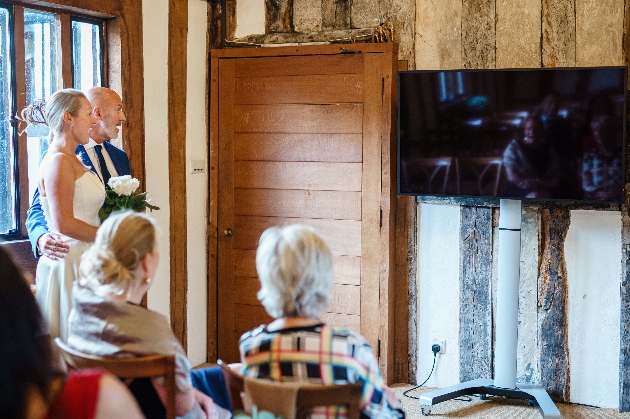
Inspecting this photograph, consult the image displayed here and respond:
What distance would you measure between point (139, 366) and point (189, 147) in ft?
8.86

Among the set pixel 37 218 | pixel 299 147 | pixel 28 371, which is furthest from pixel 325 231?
pixel 28 371

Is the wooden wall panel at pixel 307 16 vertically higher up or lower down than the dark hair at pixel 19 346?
higher up

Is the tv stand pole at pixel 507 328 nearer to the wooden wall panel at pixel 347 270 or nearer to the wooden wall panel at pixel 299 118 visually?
the wooden wall panel at pixel 347 270

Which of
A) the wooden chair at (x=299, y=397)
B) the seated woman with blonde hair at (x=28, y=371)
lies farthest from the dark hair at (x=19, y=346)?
the wooden chair at (x=299, y=397)

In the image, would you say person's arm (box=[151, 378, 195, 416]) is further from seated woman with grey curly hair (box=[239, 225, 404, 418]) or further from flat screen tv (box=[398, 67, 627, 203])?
flat screen tv (box=[398, 67, 627, 203])

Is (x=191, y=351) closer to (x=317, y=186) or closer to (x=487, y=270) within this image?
(x=317, y=186)

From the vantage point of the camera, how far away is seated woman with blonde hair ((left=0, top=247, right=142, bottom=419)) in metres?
1.16

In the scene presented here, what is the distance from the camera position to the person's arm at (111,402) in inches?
51.9

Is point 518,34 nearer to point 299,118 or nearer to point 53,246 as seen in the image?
point 299,118

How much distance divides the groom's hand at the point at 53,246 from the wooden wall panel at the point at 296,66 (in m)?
1.77

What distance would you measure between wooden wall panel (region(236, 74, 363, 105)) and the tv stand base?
65.1 inches

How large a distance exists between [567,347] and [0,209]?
2.92m

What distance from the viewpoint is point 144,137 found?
4.12m

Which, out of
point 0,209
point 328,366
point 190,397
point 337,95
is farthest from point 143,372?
point 337,95
